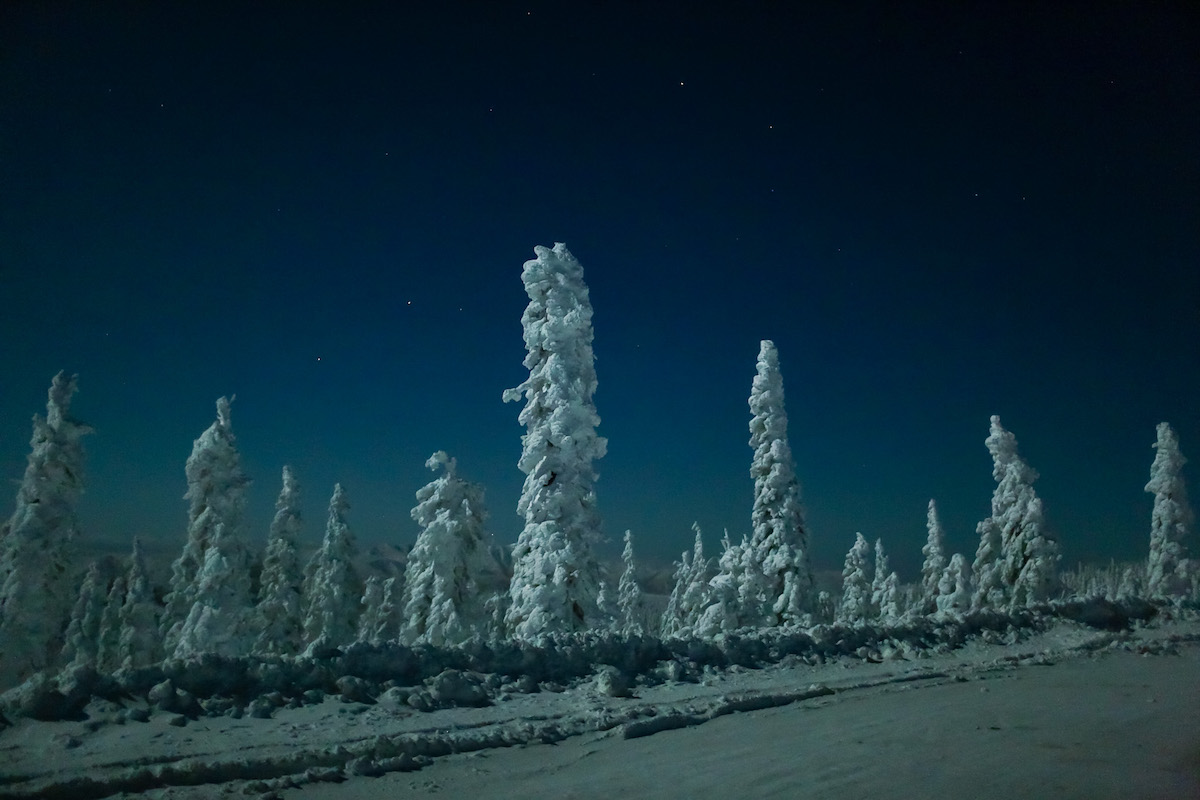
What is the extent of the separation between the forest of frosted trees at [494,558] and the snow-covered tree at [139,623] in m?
0.13

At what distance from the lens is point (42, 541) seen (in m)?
31.3

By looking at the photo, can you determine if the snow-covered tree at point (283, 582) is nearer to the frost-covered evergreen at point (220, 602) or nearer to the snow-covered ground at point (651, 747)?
the frost-covered evergreen at point (220, 602)

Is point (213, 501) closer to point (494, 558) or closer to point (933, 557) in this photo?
point (494, 558)

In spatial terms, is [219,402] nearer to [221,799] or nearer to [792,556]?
[792,556]

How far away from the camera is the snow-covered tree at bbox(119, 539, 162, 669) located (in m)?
43.0

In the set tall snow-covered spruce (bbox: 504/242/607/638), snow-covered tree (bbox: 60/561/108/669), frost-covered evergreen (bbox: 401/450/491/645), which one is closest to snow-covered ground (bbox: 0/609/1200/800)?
tall snow-covered spruce (bbox: 504/242/607/638)

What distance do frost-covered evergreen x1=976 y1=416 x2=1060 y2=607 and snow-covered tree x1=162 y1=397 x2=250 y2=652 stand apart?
41.8m

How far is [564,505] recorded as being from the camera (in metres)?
23.8

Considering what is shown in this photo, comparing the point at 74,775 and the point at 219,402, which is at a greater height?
the point at 219,402

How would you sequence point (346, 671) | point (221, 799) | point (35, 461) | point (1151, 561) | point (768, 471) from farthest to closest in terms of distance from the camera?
point (1151, 561), point (768, 471), point (35, 461), point (346, 671), point (221, 799)

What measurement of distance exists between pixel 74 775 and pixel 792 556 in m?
29.5

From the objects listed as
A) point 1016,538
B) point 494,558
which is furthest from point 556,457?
point 1016,538

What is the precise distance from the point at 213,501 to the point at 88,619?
3581cm

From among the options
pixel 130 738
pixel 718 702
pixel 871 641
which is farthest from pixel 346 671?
pixel 871 641
